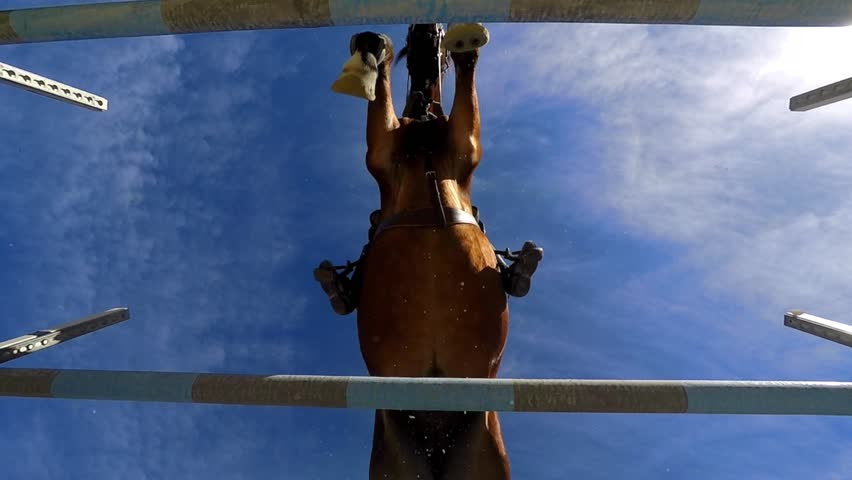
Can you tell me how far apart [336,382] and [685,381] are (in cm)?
147

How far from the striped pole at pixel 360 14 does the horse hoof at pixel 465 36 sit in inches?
41.9

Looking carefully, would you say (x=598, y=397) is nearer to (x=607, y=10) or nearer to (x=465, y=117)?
(x=607, y=10)

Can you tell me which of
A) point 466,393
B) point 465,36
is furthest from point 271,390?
point 465,36

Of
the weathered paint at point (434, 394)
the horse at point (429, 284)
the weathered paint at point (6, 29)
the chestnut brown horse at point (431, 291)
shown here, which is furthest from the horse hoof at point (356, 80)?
the weathered paint at point (434, 394)

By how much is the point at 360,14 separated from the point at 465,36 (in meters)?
1.24

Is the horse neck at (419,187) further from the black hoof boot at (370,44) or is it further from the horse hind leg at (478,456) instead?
the horse hind leg at (478,456)

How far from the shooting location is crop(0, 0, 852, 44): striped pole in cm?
226

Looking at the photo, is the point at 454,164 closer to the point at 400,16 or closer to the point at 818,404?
the point at 400,16

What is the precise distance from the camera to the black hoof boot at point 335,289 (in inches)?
178

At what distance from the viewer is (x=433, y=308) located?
158 inches

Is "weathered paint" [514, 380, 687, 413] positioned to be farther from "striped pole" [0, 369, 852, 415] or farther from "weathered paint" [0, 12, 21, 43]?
"weathered paint" [0, 12, 21, 43]

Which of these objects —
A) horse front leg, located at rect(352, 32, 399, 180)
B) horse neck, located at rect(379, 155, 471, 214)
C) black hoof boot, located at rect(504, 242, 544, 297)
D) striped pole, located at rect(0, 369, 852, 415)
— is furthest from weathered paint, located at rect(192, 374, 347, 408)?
horse front leg, located at rect(352, 32, 399, 180)

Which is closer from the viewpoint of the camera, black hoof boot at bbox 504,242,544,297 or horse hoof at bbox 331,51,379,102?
horse hoof at bbox 331,51,379,102

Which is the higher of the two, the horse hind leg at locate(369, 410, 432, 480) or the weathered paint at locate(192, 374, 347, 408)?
the weathered paint at locate(192, 374, 347, 408)
